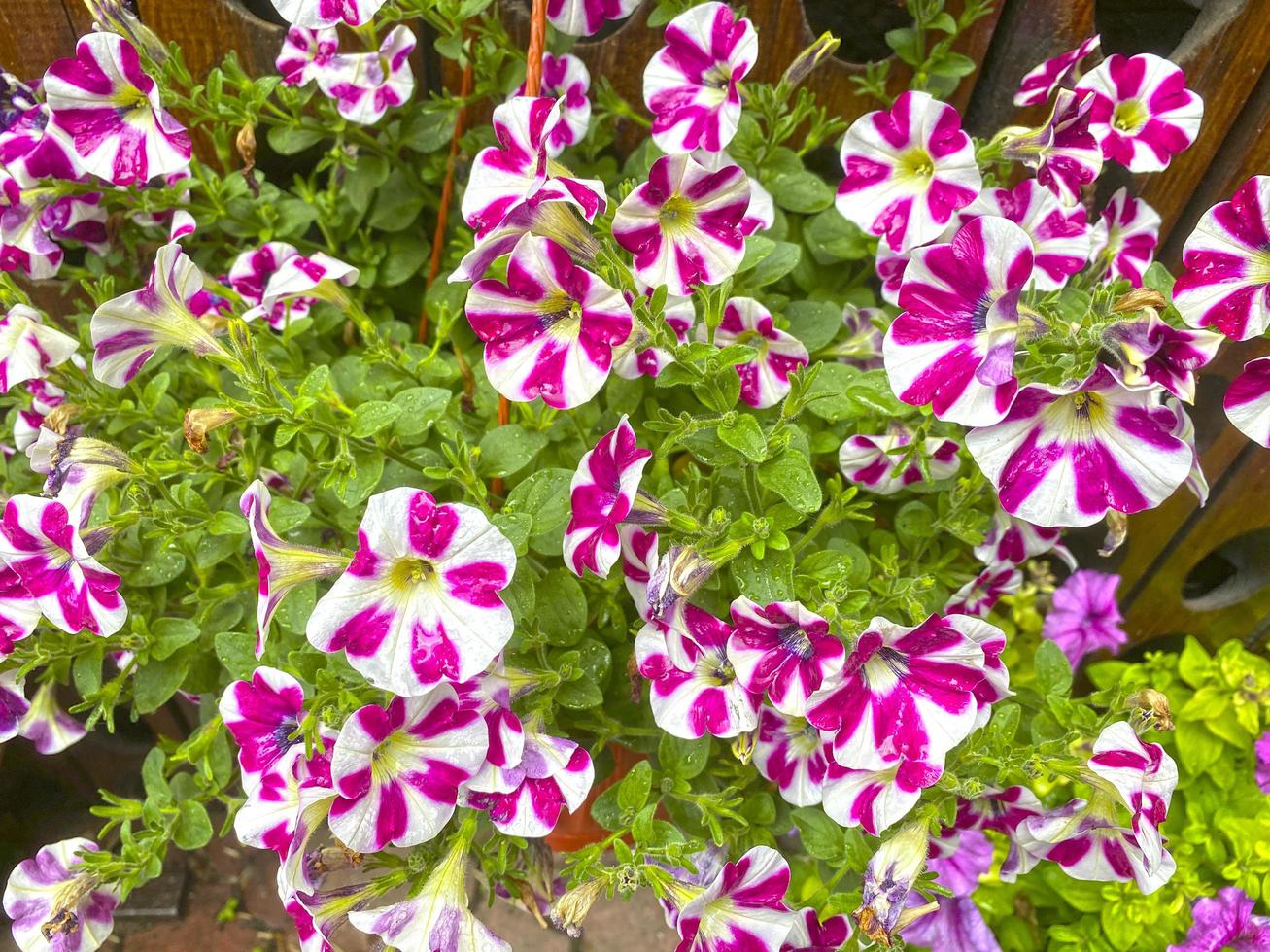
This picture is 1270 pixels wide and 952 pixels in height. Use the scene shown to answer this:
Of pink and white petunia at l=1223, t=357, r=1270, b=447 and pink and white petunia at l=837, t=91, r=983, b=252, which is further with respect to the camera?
pink and white petunia at l=837, t=91, r=983, b=252

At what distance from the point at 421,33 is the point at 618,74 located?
0.23m

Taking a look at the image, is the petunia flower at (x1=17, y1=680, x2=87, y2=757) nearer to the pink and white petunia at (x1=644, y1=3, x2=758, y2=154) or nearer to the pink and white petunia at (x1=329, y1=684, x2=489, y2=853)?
the pink and white petunia at (x1=329, y1=684, x2=489, y2=853)

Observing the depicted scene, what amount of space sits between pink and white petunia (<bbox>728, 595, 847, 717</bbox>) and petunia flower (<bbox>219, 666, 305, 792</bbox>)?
341 millimetres

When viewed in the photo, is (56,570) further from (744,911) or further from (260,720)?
(744,911)

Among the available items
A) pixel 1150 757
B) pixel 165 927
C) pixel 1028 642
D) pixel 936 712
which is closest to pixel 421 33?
pixel 936 712

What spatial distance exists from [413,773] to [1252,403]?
2.10 ft

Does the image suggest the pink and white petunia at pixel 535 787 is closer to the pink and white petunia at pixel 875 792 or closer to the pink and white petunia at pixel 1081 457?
the pink and white petunia at pixel 875 792

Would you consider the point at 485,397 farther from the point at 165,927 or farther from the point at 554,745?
the point at 165,927

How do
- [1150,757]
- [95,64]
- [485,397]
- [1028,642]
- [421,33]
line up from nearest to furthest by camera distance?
[1150,757] < [95,64] < [485,397] < [421,33] < [1028,642]

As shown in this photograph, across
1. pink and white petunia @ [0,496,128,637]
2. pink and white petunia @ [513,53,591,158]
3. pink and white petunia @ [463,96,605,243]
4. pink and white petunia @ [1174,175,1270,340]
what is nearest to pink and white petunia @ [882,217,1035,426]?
pink and white petunia @ [1174,175,1270,340]

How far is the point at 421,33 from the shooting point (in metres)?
1.16

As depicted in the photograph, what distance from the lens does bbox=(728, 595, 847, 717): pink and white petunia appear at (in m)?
0.73

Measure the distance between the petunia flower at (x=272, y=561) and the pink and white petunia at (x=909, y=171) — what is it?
0.55 meters

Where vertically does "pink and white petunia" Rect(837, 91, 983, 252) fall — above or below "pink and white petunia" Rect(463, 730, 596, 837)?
above
